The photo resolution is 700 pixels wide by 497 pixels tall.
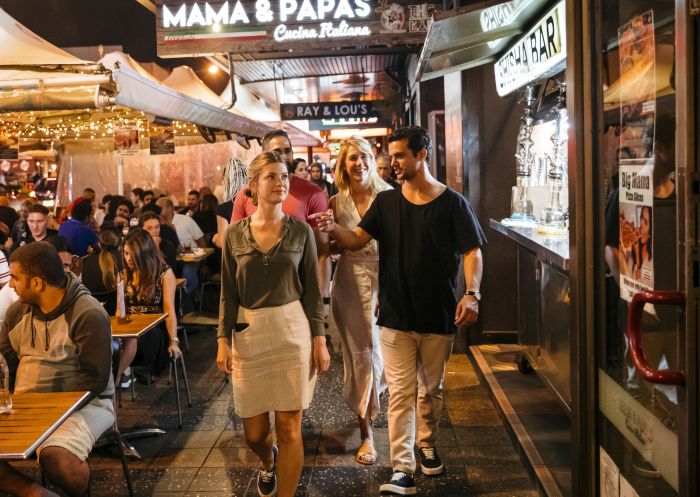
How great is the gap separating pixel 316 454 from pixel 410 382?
3.53ft

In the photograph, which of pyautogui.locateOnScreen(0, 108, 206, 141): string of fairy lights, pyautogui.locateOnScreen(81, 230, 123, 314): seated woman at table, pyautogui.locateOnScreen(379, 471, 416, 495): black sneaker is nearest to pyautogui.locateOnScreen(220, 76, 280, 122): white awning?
pyautogui.locateOnScreen(0, 108, 206, 141): string of fairy lights

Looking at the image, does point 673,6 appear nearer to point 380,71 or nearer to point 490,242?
point 490,242

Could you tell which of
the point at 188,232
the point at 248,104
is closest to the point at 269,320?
the point at 188,232

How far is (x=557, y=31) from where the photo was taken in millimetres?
4715

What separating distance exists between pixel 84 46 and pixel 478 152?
64.5ft

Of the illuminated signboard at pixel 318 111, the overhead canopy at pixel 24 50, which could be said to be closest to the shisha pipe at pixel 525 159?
the overhead canopy at pixel 24 50

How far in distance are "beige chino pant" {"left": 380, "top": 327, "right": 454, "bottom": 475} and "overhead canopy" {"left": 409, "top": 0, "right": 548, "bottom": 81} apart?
209cm

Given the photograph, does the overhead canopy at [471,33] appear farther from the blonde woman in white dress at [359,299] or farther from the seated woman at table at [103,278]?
the seated woman at table at [103,278]

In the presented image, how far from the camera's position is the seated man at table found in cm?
364

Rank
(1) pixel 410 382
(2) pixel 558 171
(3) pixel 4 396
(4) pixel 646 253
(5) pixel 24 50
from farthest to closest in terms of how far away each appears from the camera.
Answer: (5) pixel 24 50 → (2) pixel 558 171 → (1) pixel 410 382 → (3) pixel 4 396 → (4) pixel 646 253

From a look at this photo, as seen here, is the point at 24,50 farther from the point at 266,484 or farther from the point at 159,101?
the point at 266,484

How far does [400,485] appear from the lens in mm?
4070

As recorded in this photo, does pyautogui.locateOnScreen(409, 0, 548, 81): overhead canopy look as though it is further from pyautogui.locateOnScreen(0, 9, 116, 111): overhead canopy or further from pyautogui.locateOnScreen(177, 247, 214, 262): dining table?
pyautogui.locateOnScreen(177, 247, 214, 262): dining table

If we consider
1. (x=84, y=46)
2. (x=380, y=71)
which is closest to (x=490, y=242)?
(x=380, y=71)
